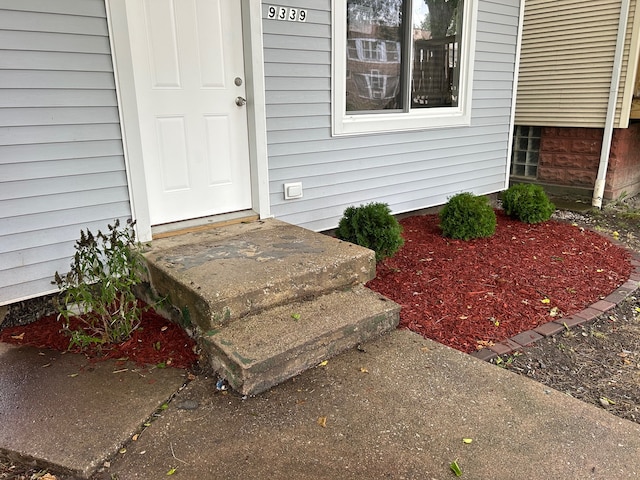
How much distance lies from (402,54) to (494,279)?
2482mm

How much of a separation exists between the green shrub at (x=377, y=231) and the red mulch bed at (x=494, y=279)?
0.65 feet

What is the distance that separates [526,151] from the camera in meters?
7.72

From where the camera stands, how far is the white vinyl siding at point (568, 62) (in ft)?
20.4

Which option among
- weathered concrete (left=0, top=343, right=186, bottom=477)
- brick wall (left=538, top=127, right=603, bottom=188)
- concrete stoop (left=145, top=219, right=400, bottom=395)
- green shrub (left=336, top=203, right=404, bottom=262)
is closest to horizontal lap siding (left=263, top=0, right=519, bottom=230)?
green shrub (left=336, top=203, right=404, bottom=262)

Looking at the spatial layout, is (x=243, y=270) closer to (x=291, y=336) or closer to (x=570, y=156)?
(x=291, y=336)

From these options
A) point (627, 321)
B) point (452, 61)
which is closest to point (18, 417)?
point (627, 321)

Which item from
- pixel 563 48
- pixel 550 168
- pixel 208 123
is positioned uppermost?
pixel 563 48

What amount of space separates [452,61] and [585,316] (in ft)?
10.7

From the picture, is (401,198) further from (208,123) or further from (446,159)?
(208,123)

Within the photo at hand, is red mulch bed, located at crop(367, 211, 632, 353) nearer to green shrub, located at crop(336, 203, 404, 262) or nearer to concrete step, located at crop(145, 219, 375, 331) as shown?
green shrub, located at crop(336, 203, 404, 262)

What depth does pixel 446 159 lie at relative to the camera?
5305 millimetres

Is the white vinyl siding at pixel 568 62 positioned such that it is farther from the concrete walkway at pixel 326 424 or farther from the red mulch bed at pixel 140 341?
the red mulch bed at pixel 140 341

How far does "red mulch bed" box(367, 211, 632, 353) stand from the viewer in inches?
116

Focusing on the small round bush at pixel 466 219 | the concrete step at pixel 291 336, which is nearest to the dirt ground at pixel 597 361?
the concrete step at pixel 291 336
